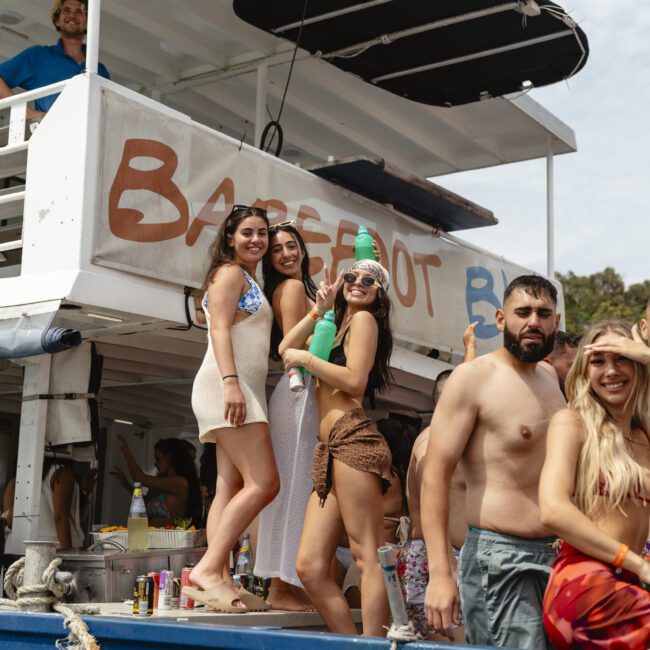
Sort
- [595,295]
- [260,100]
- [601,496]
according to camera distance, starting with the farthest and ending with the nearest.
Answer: [595,295] < [260,100] < [601,496]

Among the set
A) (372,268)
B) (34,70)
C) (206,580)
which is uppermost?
(34,70)

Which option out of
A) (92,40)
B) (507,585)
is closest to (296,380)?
(507,585)

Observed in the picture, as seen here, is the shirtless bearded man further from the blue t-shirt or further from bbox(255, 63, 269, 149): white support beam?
bbox(255, 63, 269, 149): white support beam

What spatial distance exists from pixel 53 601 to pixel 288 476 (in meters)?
1.20

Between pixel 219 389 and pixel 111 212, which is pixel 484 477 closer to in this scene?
pixel 219 389

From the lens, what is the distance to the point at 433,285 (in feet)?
27.6

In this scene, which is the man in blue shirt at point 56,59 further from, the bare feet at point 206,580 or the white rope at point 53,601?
the bare feet at point 206,580

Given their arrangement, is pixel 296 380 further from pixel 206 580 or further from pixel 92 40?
pixel 92 40

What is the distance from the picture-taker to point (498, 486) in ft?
11.7

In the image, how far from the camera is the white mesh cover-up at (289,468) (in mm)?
4879

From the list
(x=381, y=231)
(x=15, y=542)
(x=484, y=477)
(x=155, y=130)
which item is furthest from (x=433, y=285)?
(x=484, y=477)

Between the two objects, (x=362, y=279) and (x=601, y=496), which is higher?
(x=362, y=279)

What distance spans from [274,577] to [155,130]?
8.58 feet

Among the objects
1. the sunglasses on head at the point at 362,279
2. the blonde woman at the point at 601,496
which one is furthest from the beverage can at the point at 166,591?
the blonde woman at the point at 601,496
